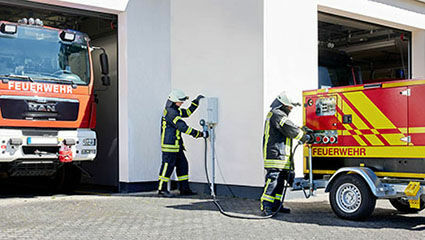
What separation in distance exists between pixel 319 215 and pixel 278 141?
49.1 inches

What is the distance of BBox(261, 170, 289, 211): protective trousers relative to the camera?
7719 mm

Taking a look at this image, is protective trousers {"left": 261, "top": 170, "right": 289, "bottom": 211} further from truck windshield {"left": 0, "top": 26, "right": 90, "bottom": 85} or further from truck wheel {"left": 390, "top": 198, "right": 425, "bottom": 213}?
truck windshield {"left": 0, "top": 26, "right": 90, "bottom": 85}

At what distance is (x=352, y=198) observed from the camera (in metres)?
7.27

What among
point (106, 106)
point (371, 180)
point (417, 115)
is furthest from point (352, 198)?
point (106, 106)

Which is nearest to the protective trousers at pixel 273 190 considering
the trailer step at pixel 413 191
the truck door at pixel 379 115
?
the truck door at pixel 379 115

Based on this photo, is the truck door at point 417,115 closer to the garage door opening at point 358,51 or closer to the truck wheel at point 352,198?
the truck wheel at point 352,198

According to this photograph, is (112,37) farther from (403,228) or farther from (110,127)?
(403,228)

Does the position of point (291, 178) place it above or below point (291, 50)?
below

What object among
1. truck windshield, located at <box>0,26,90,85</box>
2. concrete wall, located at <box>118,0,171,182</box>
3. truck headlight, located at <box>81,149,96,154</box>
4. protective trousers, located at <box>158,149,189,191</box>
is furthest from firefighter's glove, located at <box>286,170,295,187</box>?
truck windshield, located at <box>0,26,90,85</box>

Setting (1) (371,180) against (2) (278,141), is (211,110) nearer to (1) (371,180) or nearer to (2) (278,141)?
(2) (278,141)

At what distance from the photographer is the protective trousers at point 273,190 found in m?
7.72

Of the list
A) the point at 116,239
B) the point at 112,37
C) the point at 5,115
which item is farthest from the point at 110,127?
the point at 116,239

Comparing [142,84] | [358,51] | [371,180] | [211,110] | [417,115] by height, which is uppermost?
[358,51]

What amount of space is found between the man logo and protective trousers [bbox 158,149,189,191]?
2176 millimetres
